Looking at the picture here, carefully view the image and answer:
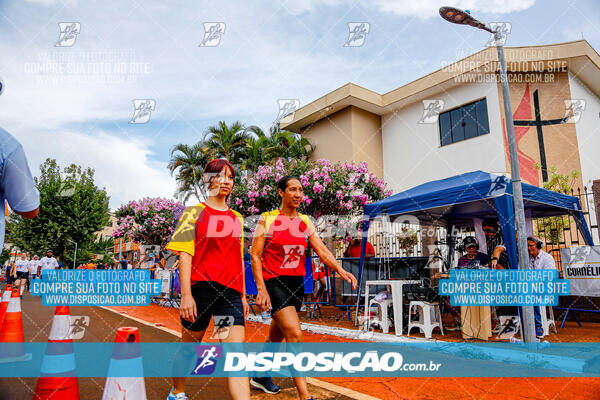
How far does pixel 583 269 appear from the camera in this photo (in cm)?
734

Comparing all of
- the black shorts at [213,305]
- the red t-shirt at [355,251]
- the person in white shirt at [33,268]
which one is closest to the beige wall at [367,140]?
the red t-shirt at [355,251]

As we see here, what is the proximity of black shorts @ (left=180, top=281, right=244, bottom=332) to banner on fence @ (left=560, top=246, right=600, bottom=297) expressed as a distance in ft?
24.6

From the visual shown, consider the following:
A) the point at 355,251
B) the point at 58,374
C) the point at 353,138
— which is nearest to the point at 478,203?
the point at 355,251

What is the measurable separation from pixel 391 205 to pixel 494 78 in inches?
442

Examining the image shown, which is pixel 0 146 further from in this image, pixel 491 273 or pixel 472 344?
pixel 491 273

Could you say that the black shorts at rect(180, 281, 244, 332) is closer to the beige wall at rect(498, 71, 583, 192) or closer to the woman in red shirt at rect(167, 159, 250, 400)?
the woman in red shirt at rect(167, 159, 250, 400)

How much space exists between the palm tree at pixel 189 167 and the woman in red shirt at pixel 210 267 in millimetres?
22137

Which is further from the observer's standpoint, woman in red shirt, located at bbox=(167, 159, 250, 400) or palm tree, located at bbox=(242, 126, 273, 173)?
palm tree, located at bbox=(242, 126, 273, 173)

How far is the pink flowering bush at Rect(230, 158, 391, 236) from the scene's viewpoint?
44.3 ft

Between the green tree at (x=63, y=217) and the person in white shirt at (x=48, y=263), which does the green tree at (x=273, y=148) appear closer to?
the person in white shirt at (x=48, y=263)

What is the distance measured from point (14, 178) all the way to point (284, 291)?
7.04ft

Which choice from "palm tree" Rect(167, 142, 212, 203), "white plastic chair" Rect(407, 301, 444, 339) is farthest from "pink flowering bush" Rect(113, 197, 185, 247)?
"white plastic chair" Rect(407, 301, 444, 339)
